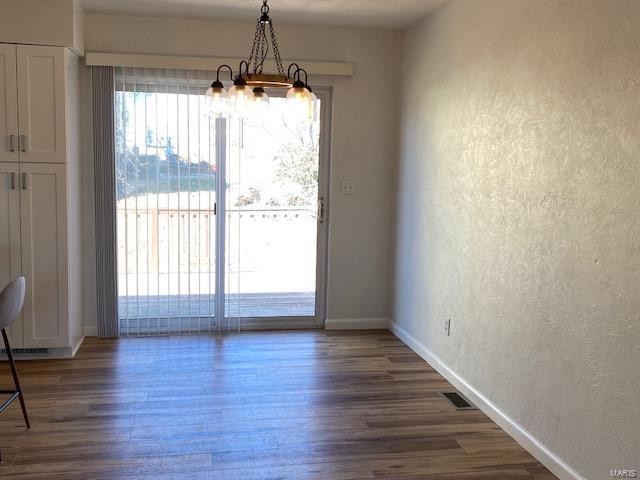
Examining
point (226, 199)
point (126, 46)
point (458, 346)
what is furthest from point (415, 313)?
point (126, 46)

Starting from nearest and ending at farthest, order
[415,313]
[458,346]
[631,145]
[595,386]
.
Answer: [631,145]
[595,386]
[458,346]
[415,313]

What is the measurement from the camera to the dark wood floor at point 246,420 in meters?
2.93

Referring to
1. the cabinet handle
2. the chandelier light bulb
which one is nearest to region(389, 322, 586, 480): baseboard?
the cabinet handle

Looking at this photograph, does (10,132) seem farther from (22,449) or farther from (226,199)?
(22,449)

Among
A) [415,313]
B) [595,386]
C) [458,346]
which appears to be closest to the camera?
[595,386]

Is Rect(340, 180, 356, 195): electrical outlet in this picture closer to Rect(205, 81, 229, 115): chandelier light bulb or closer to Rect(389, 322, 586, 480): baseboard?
Rect(389, 322, 586, 480): baseboard

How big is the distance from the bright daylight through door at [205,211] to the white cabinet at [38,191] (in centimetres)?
61

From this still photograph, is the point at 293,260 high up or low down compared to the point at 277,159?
down

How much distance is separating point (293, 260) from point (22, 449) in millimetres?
2807

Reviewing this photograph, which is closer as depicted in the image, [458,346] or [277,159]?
[458,346]

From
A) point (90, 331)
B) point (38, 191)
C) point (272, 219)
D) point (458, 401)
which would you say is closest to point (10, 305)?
point (38, 191)

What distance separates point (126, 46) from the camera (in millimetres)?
4828

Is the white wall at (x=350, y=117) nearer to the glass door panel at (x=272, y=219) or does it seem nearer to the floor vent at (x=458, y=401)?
the glass door panel at (x=272, y=219)

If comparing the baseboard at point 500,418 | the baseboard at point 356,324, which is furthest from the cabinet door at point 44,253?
the baseboard at point 500,418
